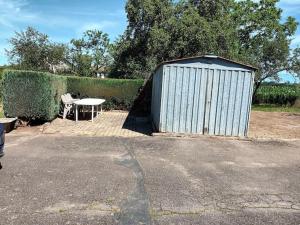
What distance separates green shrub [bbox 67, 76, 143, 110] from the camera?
16.5 metres

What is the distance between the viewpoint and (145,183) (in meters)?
5.39

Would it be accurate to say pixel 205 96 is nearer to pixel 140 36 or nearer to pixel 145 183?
pixel 145 183

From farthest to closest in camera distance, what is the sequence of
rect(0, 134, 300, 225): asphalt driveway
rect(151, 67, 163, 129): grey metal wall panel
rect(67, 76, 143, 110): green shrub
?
rect(67, 76, 143, 110): green shrub → rect(151, 67, 163, 129): grey metal wall panel → rect(0, 134, 300, 225): asphalt driveway

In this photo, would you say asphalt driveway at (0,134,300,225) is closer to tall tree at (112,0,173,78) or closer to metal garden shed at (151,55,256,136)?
metal garden shed at (151,55,256,136)

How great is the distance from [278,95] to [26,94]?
24196 millimetres

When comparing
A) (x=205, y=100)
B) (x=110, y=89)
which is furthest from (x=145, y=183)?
(x=110, y=89)

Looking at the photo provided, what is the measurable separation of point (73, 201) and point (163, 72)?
609cm

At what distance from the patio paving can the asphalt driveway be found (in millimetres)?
1264

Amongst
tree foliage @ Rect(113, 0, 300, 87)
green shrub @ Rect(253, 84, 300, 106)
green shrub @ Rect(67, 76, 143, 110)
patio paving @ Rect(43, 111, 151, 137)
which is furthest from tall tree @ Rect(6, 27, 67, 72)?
green shrub @ Rect(253, 84, 300, 106)

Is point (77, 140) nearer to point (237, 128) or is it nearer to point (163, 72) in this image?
point (163, 72)

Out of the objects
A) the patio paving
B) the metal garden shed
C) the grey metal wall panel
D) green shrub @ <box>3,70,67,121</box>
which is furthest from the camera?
the grey metal wall panel

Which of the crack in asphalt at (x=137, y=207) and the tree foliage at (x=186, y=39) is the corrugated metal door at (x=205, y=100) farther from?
the tree foliage at (x=186, y=39)

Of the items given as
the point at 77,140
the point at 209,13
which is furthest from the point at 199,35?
the point at 77,140

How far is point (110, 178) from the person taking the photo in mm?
5586
